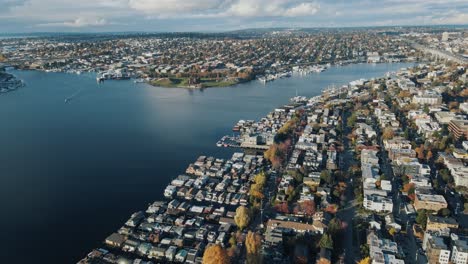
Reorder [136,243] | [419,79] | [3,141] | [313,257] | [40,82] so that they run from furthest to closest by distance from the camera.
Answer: [40,82] < [419,79] < [3,141] < [136,243] < [313,257]

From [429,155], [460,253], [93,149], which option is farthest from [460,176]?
[93,149]

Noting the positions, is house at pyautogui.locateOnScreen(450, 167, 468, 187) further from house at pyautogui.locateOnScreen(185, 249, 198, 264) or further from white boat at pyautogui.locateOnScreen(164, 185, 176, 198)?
white boat at pyautogui.locateOnScreen(164, 185, 176, 198)

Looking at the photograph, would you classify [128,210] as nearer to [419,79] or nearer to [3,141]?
[3,141]

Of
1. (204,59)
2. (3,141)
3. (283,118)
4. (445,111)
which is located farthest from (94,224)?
(204,59)

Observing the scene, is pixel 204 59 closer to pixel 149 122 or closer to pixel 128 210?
pixel 149 122

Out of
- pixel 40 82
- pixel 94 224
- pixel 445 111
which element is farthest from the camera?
pixel 40 82

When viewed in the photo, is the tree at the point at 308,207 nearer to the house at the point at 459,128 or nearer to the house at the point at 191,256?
the house at the point at 191,256

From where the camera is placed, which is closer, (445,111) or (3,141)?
(3,141)
